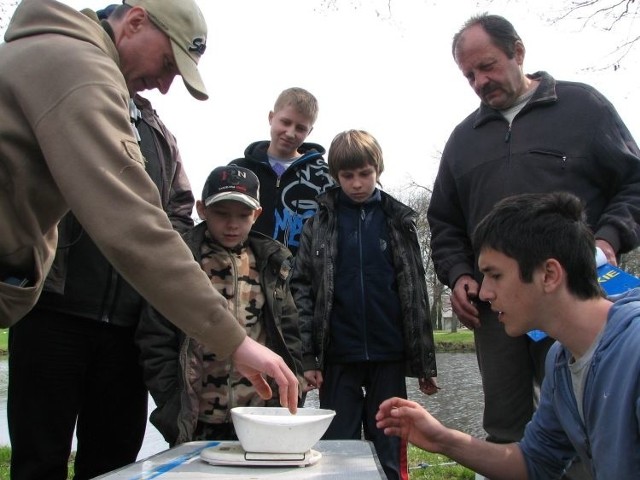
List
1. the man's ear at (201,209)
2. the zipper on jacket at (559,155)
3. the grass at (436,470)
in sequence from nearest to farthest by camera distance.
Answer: the zipper on jacket at (559,155), the man's ear at (201,209), the grass at (436,470)

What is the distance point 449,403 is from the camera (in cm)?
1012

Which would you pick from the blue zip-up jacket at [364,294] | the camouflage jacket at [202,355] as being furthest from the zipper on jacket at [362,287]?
the camouflage jacket at [202,355]

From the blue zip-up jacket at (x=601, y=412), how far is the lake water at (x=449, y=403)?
3580 mm

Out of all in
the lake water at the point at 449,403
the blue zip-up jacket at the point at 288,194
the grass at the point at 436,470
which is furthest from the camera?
the lake water at the point at 449,403

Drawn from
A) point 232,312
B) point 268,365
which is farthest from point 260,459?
point 232,312

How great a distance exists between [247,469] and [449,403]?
27.8 ft

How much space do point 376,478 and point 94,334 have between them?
5.36 ft

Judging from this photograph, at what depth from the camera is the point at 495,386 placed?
3182mm

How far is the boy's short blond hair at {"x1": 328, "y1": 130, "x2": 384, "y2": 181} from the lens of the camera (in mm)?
3969

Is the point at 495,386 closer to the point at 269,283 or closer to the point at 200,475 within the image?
the point at 269,283

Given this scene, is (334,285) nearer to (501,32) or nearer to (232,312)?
(232,312)

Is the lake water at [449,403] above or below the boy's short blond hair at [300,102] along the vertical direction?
below

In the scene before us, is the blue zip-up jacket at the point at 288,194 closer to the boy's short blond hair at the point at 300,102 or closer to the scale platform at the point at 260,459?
the boy's short blond hair at the point at 300,102

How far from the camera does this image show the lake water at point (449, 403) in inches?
260
